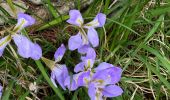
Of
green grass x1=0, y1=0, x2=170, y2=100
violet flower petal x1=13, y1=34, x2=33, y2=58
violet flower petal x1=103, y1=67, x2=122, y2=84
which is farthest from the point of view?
green grass x1=0, y1=0, x2=170, y2=100

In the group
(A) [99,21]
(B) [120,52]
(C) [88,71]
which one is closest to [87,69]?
(C) [88,71]

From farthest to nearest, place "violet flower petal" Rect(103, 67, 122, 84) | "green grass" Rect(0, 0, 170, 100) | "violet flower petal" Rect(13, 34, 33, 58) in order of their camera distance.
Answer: "green grass" Rect(0, 0, 170, 100), "violet flower petal" Rect(103, 67, 122, 84), "violet flower petal" Rect(13, 34, 33, 58)

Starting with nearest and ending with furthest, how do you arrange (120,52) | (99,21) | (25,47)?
(25,47), (99,21), (120,52)

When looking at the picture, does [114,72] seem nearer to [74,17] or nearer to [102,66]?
[102,66]

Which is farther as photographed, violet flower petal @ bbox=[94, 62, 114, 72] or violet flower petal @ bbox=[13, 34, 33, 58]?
violet flower petal @ bbox=[94, 62, 114, 72]

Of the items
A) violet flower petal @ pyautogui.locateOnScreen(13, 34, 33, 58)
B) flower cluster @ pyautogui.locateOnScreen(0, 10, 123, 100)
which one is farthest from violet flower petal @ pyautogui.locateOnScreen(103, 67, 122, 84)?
violet flower petal @ pyautogui.locateOnScreen(13, 34, 33, 58)

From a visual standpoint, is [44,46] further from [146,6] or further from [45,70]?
[146,6]

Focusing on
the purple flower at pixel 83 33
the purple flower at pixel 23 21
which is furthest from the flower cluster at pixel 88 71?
the purple flower at pixel 23 21

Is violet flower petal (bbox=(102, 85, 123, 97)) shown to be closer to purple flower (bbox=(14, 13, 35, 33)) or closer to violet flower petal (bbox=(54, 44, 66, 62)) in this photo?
violet flower petal (bbox=(54, 44, 66, 62))

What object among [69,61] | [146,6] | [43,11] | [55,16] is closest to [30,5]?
[43,11]
